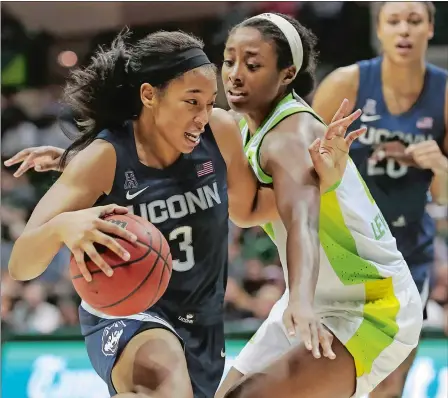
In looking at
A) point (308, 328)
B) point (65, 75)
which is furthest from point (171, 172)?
point (65, 75)

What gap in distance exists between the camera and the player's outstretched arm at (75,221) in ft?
8.14

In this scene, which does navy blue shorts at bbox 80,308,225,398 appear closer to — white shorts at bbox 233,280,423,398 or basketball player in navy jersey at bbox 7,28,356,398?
basketball player in navy jersey at bbox 7,28,356,398

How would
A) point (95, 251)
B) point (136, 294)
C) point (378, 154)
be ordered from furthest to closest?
1. point (378, 154)
2. point (136, 294)
3. point (95, 251)

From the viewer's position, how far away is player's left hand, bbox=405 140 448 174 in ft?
14.4

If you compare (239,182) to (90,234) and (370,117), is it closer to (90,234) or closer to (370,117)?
(90,234)

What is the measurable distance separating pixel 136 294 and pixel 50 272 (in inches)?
126

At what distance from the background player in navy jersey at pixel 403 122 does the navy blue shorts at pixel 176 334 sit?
1622mm

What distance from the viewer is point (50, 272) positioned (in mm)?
5762

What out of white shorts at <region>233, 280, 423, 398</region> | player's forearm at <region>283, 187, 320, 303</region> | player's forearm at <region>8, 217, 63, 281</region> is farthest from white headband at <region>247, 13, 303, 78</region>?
player's forearm at <region>8, 217, 63, 281</region>

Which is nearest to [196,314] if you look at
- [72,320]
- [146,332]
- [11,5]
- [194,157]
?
[146,332]

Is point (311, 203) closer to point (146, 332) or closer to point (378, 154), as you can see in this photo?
point (146, 332)

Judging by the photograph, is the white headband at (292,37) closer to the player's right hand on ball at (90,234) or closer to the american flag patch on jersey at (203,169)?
the american flag patch on jersey at (203,169)

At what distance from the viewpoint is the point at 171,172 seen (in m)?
3.06

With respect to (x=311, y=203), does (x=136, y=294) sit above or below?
below
